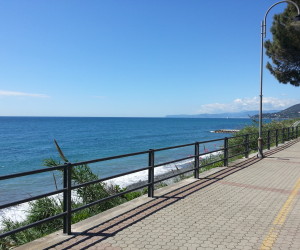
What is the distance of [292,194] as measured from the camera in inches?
309

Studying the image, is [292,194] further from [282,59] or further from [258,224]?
[282,59]

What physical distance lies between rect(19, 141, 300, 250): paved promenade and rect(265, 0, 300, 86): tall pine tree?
16.2 meters

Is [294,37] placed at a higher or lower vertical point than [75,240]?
higher

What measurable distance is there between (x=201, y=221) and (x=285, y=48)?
20.9 m

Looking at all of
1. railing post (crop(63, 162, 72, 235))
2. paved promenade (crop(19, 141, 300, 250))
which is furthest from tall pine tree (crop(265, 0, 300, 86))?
railing post (crop(63, 162, 72, 235))

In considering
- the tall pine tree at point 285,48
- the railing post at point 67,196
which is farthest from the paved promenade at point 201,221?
the tall pine tree at point 285,48

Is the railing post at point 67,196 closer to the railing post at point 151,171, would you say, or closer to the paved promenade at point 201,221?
the paved promenade at point 201,221

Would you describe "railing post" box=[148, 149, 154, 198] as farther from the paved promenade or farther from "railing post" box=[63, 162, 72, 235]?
"railing post" box=[63, 162, 72, 235]

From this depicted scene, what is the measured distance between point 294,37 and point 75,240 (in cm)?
2123

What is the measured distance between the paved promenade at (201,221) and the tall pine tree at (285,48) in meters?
16.2

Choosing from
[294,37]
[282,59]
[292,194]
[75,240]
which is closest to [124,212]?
[75,240]

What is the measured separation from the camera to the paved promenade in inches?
182

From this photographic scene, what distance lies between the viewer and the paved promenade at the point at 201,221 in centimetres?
462

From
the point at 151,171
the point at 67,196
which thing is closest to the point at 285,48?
the point at 151,171
